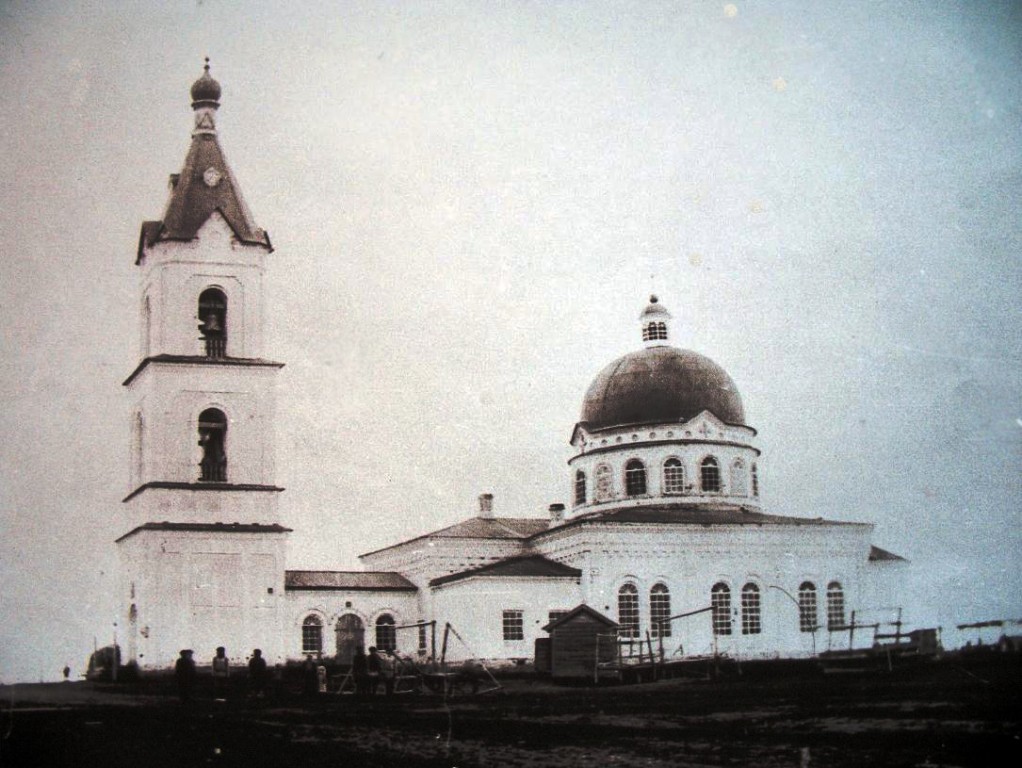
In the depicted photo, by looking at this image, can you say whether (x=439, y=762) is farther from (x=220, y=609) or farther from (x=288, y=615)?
(x=288, y=615)

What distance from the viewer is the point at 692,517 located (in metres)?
44.8

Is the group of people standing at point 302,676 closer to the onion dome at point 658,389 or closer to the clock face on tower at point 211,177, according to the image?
the clock face on tower at point 211,177

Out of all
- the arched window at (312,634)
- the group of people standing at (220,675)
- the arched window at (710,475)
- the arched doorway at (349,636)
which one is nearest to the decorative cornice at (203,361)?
the group of people standing at (220,675)

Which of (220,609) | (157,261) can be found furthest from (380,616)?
(157,261)

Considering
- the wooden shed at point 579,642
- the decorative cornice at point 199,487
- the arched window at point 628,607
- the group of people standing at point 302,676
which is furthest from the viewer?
the arched window at point 628,607

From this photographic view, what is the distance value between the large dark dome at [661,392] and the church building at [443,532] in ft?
0.23

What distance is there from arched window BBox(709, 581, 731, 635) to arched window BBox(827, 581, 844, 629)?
10.4ft

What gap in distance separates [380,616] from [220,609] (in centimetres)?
995

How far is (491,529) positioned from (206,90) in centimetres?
1871

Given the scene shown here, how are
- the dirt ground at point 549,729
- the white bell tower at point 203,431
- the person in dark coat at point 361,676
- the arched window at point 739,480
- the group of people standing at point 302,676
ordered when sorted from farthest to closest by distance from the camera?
the arched window at point 739,480 → the white bell tower at point 203,431 → the person in dark coat at point 361,676 → the group of people standing at point 302,676 → the dirt ground at point 549,729

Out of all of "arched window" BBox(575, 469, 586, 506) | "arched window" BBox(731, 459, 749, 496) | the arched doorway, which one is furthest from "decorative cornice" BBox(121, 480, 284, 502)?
"arched window" BBox(731, 459, 749, 496)

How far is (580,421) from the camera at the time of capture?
4925cm

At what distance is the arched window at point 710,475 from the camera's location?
47250mm

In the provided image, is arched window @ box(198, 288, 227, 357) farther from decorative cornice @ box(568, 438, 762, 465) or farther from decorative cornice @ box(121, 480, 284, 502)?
decorative cornice @ box(568, 438, 762, 465)
